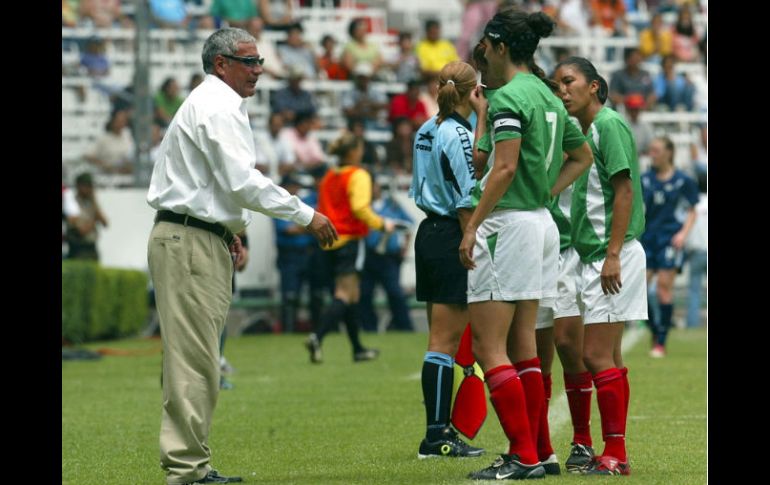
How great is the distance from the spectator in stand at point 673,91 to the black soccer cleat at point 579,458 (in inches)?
762

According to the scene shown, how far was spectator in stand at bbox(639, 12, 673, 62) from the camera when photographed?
2786 centimetres

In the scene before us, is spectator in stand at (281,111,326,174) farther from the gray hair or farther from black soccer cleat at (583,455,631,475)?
black soccer cleat at (583,455,631,475)

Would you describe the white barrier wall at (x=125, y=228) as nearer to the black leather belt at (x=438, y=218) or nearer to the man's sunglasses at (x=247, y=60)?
the black leather belt at (x=438, y=218)

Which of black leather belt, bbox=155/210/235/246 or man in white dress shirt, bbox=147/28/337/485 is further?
black leather belt, bbox=155/210/235/246

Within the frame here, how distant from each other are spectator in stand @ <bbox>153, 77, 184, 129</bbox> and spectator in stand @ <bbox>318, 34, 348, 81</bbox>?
2905 millimetres

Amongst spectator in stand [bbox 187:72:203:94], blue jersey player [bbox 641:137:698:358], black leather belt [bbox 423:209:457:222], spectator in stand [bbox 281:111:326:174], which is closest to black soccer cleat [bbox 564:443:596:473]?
black leather belt [bbox 423:209:457:222]

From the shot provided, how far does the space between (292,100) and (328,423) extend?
14.4m

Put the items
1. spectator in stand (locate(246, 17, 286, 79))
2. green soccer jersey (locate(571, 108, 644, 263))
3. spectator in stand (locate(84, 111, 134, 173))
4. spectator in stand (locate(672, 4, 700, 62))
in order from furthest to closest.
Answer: spectator in stand (locate(672, 4, 700, 62)) → spectator in stand (locate(246, 17, 286, 79)) → spectator in stand (locate(84, 111, 134, 173)) → green soccer jersey (locate(571, 108, 644, 263))

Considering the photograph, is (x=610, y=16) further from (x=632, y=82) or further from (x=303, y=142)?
(x=303, y=142)

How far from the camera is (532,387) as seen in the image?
749 cm

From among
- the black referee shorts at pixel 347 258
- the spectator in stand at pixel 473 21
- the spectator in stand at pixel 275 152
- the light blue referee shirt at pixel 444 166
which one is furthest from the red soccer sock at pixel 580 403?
the spectator in stand at pixel 473 21

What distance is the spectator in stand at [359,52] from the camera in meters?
26.0
